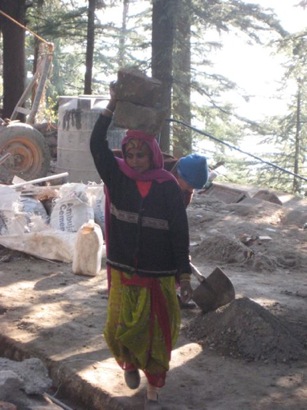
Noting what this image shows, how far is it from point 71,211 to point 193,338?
11.7 feet

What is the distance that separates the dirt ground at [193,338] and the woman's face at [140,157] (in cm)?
133

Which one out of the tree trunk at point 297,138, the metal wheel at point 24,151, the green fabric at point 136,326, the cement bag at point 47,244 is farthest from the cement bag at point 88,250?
the tree trunk at point 297,138

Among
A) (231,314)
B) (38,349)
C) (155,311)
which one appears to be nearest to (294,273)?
(231,314)

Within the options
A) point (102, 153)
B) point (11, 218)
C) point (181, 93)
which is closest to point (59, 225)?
point (11, 218)

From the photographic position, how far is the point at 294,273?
826 cm

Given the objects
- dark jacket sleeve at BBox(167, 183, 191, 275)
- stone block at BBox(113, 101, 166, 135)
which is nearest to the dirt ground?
dark jacket sleeve at BBox(167, 183, 191, 275)

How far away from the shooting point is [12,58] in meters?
16.6

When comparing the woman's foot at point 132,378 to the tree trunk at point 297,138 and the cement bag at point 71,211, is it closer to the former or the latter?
the cement bag at point 71,211

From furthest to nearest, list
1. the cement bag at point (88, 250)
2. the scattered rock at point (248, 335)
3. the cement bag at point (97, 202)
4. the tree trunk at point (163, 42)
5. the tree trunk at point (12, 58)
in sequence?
the tree trunk at point (12, 58)
the tree trunk at point (163, 42)
the cement bag at point (97, 202)
the cement bag at point (88, 250)
the scattered rock at point (248, 335)

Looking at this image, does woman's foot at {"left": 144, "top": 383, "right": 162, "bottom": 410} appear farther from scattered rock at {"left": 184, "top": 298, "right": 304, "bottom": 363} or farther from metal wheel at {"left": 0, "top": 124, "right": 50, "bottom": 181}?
metal wheel at {"left": 0, "top": 124, "right": 50, "bottom": 181}

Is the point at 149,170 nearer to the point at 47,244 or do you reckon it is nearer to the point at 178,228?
the point at 178,228

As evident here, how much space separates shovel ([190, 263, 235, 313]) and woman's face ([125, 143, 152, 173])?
2.09 m

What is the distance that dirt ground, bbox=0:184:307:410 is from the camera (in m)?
4.46

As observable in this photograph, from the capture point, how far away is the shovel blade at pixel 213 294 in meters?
6.04
